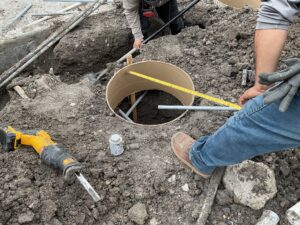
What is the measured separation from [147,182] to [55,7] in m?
3.00

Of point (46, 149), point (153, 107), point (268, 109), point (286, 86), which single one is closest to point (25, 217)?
point (46, 149)

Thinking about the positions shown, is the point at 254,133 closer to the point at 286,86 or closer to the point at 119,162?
the point at 286,86

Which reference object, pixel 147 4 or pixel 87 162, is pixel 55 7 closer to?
pixel 147 4

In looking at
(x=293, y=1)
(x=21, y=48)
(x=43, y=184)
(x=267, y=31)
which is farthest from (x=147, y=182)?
(x=21, y=48)

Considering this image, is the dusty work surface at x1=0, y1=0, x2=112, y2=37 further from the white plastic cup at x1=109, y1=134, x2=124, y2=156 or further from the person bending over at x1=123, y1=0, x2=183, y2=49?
the white plastic cup at x1=109, y1=134, x2=124, y2=156

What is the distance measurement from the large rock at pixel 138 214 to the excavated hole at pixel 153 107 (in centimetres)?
177

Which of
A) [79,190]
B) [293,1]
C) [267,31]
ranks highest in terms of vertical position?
[293,1]

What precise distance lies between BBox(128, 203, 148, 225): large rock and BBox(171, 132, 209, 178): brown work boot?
18.8 inches

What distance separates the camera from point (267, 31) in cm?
192

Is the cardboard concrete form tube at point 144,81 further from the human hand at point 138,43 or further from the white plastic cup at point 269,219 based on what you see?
the white plastic cup at point 269,219

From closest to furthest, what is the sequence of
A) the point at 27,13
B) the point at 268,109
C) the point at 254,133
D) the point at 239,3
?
1. the point at 268,109
2. the point at 254,133
3. the point at 27,13
4. the point at 239,3

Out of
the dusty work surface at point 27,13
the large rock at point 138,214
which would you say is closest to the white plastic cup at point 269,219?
the large rock at point 138,214

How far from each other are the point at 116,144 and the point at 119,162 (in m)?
0.16

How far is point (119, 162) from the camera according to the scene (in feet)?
8.53
